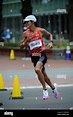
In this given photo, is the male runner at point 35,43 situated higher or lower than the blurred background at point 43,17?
higher

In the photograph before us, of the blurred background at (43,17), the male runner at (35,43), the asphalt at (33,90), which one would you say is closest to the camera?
the asphalt at (33,90)

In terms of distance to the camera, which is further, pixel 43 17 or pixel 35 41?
pixel 43 17

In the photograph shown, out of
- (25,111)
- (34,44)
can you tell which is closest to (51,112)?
(25,111)

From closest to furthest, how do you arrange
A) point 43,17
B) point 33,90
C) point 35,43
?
point 35,43 < point 33,90 < point 43,17

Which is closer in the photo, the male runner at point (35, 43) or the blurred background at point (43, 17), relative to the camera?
the male runner at point (35, 43)

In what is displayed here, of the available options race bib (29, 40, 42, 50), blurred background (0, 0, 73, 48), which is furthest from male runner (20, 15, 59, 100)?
blurred background (0, 0, 73, 48)

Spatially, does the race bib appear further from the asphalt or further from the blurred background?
the blurred background

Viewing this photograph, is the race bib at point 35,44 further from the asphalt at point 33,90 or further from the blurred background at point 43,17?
the blurred background at point 43,17

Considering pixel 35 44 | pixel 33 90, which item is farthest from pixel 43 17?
pixel 35 44

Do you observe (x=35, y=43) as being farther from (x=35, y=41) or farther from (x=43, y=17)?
(x=43, y=17)

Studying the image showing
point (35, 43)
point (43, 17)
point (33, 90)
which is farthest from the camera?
point (43, 17)

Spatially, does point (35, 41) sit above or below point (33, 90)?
above

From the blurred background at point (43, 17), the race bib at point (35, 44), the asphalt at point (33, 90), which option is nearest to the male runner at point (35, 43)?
the race bib at point (35, 44)

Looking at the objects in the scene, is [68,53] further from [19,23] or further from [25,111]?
[19,23]
